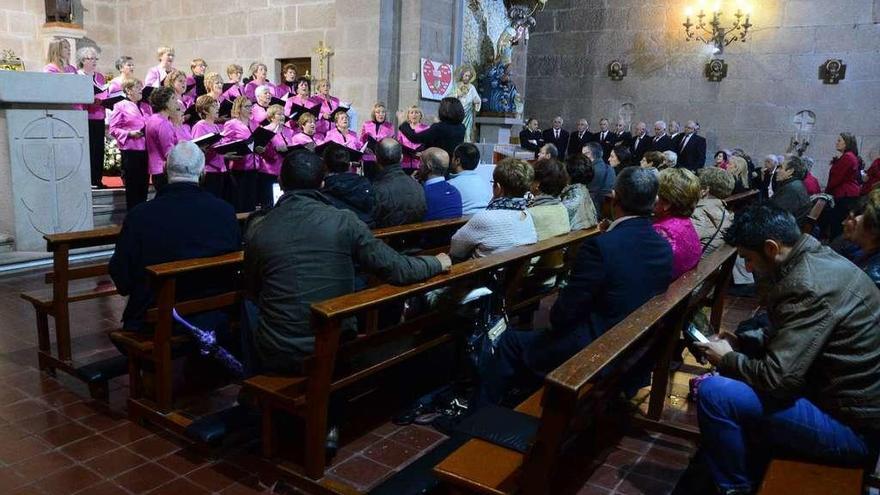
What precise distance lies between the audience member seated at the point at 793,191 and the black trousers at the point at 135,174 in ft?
20.6

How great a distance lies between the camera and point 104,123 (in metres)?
7.61

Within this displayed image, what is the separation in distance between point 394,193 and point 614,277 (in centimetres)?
202

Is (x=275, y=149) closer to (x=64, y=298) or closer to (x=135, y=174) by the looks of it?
(x=135, y=174)

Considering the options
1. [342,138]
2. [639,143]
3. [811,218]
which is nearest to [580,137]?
[639,143]

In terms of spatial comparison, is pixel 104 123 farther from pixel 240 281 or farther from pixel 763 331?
pixel 763 331

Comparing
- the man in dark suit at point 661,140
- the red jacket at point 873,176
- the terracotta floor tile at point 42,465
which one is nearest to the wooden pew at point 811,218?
the red jacket at point 873,176

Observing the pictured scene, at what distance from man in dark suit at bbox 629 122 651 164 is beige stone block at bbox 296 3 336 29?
5852 mm

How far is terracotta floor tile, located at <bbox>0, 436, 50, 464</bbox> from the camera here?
2857 mm

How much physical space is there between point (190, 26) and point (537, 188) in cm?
1027

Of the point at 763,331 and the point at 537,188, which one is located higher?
the point at 537,188

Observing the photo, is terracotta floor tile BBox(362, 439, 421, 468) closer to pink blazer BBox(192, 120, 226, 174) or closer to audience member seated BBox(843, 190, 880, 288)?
Answer: audience member seated BBox(843, 190, 880, 288)

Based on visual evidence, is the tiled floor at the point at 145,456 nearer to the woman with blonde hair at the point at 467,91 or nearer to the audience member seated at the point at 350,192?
the audience member seated at the point at 350,192

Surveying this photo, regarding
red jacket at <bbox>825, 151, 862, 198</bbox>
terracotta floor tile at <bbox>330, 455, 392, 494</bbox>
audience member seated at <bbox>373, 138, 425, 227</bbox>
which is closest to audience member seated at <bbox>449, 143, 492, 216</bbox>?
audience member seated at <bbox>373, 138, 425, 227</bbox>

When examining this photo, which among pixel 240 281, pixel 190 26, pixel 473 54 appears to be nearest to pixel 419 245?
pixel 240 281
